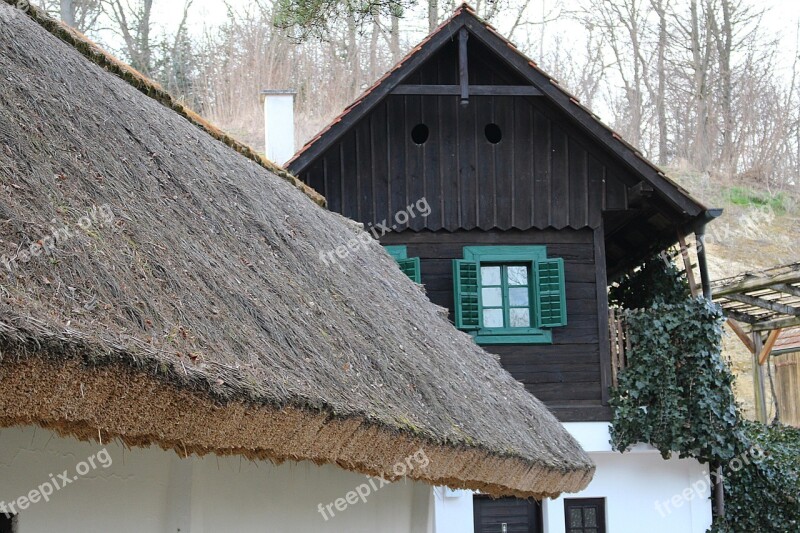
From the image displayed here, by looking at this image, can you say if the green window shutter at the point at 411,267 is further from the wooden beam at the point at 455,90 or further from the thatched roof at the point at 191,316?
the thatched roof at the point at 191,316

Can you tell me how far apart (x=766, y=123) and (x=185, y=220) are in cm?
2953

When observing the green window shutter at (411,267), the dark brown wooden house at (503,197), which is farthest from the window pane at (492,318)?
the green window shutter at (411,267)

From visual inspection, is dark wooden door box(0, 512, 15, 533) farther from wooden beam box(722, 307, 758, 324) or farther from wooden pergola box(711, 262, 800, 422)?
wooden beam box(722, 307, 758, 324)

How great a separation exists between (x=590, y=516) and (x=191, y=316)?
10.8 metres

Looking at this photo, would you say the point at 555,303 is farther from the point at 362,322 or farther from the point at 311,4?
the point at 362,322

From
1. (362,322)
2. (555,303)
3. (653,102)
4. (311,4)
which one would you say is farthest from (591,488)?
(653,102)

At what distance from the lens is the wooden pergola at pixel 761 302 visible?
15695mm

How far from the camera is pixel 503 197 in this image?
14.6 meters

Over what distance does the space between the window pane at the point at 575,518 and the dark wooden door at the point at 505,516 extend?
15.4 inches

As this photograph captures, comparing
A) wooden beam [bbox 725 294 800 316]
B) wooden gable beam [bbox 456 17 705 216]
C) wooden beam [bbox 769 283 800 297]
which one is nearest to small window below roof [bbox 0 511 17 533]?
wooden gable beam [bbox 456 17 705 216]

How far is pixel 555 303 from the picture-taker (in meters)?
14.2

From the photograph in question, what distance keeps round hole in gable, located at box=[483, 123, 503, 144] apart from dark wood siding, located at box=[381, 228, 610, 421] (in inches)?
47.5

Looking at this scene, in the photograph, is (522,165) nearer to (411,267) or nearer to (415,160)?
(415,160)

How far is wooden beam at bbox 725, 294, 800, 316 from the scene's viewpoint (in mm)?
16703
